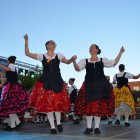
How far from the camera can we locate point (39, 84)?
19.1ft

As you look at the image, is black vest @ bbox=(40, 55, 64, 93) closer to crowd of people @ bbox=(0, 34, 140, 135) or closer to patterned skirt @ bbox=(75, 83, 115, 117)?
crowd of people @ bbox=(0, 34, 140, 135)

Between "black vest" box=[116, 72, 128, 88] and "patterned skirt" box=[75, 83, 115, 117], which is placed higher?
"black vest" box=[116, 72, 128, 88]

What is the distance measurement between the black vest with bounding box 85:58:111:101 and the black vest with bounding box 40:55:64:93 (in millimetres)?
469

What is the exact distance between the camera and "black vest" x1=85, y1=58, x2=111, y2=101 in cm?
574

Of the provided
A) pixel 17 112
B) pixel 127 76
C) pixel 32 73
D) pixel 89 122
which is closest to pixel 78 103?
pixel 89 122

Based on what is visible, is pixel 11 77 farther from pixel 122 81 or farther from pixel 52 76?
pixel 122 81

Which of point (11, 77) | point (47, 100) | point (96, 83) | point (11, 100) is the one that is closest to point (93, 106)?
point (96, 83)

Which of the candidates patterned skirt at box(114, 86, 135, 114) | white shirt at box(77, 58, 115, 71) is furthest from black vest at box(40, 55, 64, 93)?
patterned skirt at box(114, 86, 135, 114)

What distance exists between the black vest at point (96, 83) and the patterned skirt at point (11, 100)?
1870 millimetres

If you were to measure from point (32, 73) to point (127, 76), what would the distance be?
18240 mm

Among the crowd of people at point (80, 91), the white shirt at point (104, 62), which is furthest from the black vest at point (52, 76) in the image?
the white shirt at point (104, 62)

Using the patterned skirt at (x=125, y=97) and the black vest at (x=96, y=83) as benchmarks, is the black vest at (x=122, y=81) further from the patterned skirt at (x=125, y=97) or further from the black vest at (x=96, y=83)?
the black vest at (x=96, y=83)

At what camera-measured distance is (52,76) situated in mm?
5832

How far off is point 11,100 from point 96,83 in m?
2.10
